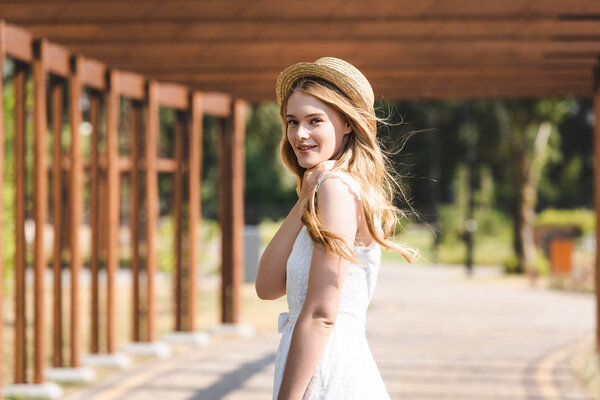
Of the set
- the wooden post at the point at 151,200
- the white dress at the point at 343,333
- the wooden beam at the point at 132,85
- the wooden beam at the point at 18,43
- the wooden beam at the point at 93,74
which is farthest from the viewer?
the wooden post at the point at 151,200

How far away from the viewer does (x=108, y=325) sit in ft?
34.4

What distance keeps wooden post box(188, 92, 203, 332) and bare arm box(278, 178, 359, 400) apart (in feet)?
33.8

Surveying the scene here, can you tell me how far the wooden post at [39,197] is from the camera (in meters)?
8.48

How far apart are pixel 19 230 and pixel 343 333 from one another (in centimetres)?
621

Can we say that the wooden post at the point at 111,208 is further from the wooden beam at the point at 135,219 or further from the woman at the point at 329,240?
the woman at the point at 329,240

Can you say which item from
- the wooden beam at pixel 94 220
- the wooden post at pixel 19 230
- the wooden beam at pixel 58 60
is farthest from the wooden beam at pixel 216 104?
the wooden post at pixel 19 230

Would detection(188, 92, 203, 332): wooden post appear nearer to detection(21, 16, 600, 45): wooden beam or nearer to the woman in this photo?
detection(21, 16, 600, 45): wooden beam

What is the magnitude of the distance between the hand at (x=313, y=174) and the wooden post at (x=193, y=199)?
33.3ft

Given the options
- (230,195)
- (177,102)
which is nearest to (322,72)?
(177,102)

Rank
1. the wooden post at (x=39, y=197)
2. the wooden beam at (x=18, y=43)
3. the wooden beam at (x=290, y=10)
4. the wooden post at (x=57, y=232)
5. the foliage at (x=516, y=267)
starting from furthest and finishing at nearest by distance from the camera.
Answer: the foliage at (x=516, y=267), the wooden post at (x=57, y=232), the wooden post at (x=39, y=197), the wooden beam at (x=18, y=43), the wooden beam at (x=290, y=10)

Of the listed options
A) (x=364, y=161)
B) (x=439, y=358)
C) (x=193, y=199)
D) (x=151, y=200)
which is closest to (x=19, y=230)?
(x=151, y=200)

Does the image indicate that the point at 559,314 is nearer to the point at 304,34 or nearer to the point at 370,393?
the point at 304,34

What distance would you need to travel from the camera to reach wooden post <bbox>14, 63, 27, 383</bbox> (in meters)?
8.21

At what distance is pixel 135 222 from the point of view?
11.8 meters
